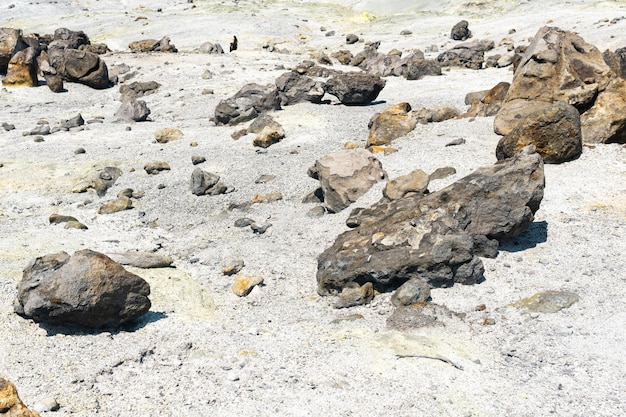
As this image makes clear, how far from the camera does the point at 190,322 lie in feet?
26.5

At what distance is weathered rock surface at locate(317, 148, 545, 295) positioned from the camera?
8.89 meters

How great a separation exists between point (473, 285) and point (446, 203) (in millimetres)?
1564

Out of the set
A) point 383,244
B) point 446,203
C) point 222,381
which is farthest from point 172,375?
point 446,203

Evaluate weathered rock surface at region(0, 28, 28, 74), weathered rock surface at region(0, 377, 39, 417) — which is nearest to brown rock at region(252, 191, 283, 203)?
weathered rock surface at region(0, 377, 39, 417)

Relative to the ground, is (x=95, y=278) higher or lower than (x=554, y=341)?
higher

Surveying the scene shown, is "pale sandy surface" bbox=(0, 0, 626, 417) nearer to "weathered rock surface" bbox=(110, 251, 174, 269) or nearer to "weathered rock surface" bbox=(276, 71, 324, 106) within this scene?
"weathered rock surface" bbox=(110, 251, 174, 269)

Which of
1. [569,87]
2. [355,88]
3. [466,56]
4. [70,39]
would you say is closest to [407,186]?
[569,87]

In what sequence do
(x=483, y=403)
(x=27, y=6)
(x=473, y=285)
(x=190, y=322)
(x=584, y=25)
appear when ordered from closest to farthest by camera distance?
Answer: 1. (x=483, y=403)
2. (x=190, y=322)
3. (x=473, y=285)
4. (x=584, y=25)
5. (x=27, y=6)

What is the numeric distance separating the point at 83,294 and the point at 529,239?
6930 mm

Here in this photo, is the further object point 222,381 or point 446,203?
point 446,203

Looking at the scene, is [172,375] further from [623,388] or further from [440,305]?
[623,388]

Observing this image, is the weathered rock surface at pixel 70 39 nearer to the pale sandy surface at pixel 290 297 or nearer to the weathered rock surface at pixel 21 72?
the weathered rock surface at pixel 21 72

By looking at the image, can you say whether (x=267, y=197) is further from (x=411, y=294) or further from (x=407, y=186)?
(x=411, y=294)

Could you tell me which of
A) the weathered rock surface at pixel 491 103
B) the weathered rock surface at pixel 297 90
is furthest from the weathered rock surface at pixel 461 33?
the weathered rock surface at pixel 491 103
